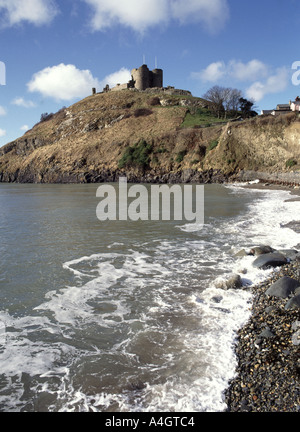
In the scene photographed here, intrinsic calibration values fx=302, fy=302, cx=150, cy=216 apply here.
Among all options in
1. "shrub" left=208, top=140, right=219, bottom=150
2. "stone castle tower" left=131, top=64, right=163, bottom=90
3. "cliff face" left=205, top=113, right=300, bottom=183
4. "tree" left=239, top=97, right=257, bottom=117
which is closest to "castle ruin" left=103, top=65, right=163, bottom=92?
"stone castle tower" left=131, top=64, right=163, bottom=90

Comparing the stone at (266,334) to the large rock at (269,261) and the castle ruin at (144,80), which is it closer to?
the large rock at (269,261)

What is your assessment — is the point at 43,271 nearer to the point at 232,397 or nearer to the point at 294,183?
the point at 232,397

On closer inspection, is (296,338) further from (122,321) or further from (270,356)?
(122,321)

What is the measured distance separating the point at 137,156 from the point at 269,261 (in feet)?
186

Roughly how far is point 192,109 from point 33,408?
8156cm

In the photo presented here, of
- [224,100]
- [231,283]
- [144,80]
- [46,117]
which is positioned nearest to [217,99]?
[224,100]

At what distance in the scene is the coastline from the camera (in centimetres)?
380

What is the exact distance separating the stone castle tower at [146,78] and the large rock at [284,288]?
102046 millimetres

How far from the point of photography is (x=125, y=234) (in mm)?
14633

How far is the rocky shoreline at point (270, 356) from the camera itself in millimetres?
3818

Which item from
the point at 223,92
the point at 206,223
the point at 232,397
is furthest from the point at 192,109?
the point at 232,397

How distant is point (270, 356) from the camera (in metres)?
4.58

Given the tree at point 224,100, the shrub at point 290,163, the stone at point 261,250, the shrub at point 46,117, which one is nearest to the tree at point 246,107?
the tree at point 224,100

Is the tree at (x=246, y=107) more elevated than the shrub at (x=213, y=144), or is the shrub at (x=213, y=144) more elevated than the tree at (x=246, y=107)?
the tree at (x=246, y=107)
